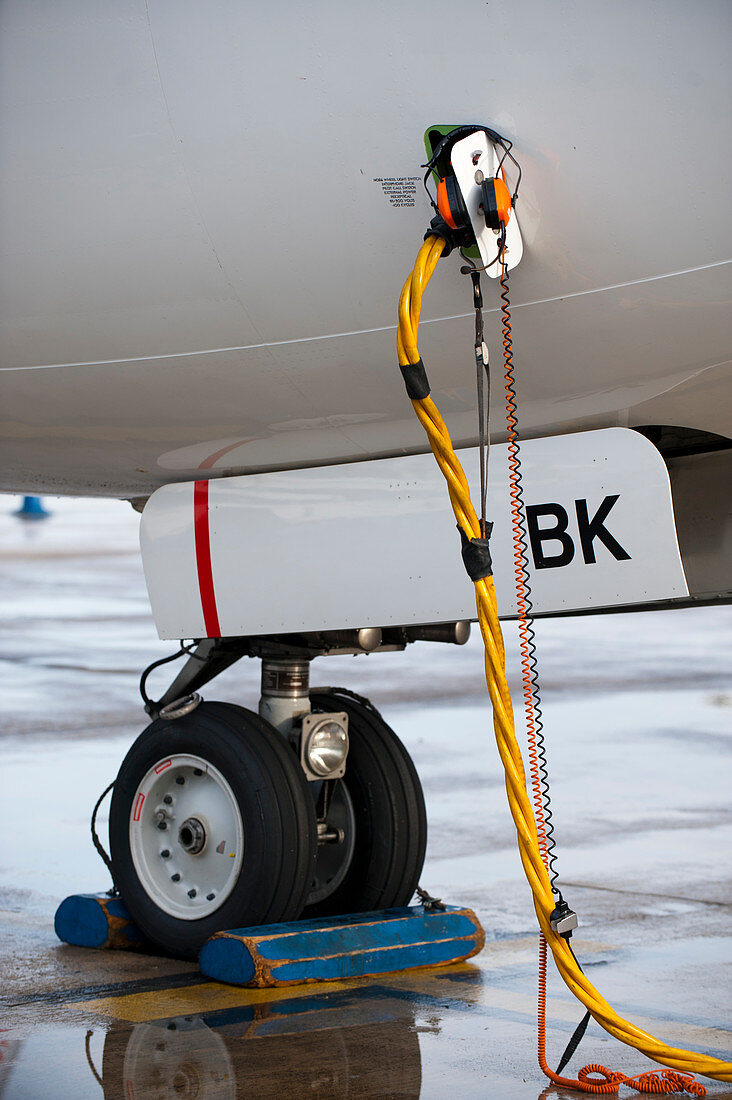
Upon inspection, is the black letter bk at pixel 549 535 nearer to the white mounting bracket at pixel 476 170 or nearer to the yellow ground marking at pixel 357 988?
the white mounting bracket at pixel 476 170

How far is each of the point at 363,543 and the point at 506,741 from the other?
1.24m

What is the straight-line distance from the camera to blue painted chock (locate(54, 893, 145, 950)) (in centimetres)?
482

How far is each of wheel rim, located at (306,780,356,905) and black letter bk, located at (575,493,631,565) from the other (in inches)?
70.9

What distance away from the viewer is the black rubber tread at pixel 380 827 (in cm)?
485

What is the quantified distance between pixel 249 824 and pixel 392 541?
1.14 m

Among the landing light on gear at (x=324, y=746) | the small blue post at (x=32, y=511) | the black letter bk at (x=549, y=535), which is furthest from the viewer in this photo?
the small blue post at (x=32, y=511)

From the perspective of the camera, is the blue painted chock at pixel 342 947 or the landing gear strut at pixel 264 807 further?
the landing gear strut at pixel 264 807

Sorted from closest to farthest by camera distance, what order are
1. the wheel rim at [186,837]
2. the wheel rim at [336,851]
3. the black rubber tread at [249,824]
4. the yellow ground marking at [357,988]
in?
1. the yellow ground marking at [357,988]
2. the black rubber tread at [249,824]
3. the wheel rim at [186,837]
4. the wheel rim at [336,851]

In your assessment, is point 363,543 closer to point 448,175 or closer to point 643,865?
point 448,175

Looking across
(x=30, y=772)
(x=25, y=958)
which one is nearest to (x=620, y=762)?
(x=30, y=772)

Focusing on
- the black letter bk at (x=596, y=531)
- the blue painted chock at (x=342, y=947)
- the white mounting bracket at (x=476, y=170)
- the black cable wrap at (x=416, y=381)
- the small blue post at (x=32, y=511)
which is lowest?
the blue painted chock at (x=342, y=947)

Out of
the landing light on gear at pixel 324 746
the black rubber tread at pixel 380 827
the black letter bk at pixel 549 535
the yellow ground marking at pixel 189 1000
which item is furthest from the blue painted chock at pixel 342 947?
the black letter bk at pixel 549 535

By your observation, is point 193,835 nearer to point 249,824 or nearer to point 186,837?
point 186,837

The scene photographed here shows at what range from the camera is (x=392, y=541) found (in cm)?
385
